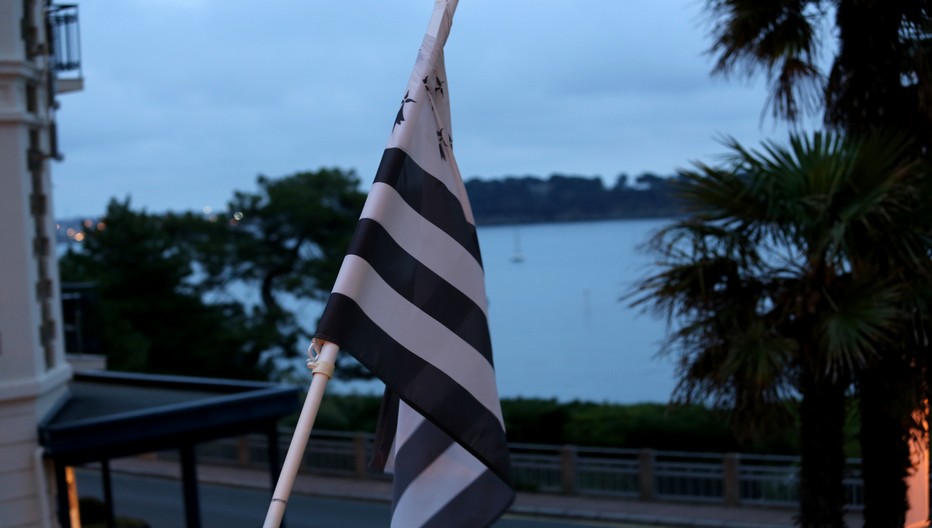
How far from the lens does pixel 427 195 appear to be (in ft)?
11.0

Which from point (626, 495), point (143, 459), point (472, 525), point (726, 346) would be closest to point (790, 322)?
point (726, 346)

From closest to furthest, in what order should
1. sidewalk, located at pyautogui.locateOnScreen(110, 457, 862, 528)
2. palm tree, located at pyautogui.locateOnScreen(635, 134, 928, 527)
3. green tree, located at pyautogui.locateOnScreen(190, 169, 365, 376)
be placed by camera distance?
palm tree, located at pyautogui.locateOnScreen(635, 134, 928, 527) < sidewalk, located at pyautogui.locateOnScreen(110, 457, 862, 528) < green tree, located at pyautogui.locateOnScreen(190, 169, 365, 376)

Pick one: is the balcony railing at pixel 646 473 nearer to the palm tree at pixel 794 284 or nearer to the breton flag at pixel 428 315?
the palm tree at pixel 794 284

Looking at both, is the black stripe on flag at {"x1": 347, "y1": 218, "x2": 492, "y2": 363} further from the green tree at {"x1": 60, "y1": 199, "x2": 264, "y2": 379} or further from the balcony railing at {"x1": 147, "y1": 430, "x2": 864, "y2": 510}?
the green tree at {"x1": 60, "y1": 199, "x2": 264, "y2": 379}

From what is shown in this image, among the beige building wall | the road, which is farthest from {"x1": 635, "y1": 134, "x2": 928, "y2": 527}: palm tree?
the road

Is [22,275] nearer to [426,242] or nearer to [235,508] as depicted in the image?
[426,242]

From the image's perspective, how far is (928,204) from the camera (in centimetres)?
865

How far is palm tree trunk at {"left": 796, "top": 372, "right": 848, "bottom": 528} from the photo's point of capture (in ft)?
30.0

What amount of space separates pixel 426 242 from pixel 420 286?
6.0 inches

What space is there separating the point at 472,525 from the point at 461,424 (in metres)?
0.37

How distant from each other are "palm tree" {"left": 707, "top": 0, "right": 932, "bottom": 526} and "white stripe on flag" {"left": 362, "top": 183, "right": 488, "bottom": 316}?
6144mm

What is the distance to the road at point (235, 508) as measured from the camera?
20250mm

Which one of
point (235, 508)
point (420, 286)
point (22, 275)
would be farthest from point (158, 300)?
point (420, 286)

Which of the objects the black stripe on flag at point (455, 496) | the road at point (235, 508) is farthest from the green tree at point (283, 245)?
the black stripe on flag at point (455, 496)
